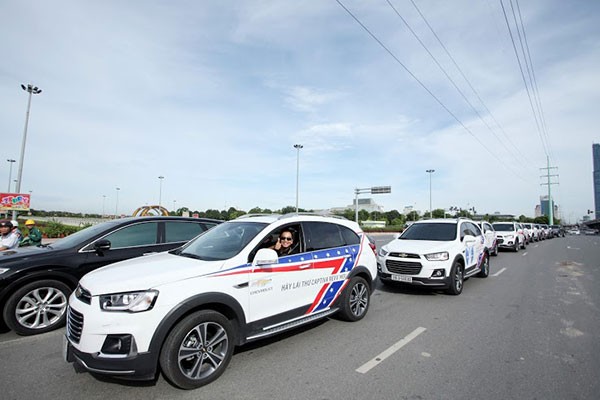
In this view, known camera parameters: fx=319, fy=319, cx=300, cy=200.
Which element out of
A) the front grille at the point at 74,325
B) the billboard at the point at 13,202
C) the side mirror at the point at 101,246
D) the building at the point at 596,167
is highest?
the building at the point at 596,167

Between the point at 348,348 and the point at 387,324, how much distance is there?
129 centimetres

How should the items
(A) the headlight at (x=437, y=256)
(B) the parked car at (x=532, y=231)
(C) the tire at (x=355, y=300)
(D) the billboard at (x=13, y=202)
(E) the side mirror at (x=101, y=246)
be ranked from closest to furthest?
(C) the tire at (x=355, y=300)
(E) the side mirror at (x=101, y=246)
(A) the headlight at (x=437, y=256)
(D) the billboard at (x=13, y=202)
(B) the parked car at (x=532, y=231)

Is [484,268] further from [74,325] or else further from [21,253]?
[21,253]

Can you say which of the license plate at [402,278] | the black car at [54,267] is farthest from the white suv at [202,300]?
the license plate at [402,278]

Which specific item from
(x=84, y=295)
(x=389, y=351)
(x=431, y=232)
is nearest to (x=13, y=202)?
(x=84, y=295)

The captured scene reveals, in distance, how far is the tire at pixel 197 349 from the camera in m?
3.11

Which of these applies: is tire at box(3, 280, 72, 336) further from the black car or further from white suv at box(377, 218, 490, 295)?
white suv at box(377, 218, 490, 295)

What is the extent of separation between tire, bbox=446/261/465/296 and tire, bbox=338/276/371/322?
2600mm

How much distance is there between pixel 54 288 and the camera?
494 centimetres

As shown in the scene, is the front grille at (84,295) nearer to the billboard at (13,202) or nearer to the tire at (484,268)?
the tire at (484,268)

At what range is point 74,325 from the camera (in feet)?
10.4

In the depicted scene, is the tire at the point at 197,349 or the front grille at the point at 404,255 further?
the front grille at the point at 404,255

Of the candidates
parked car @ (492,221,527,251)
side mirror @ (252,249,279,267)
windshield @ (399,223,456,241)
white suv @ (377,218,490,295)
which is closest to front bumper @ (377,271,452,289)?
white suv @ (377,218,490,295)

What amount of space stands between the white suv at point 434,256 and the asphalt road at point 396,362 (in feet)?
3.28
